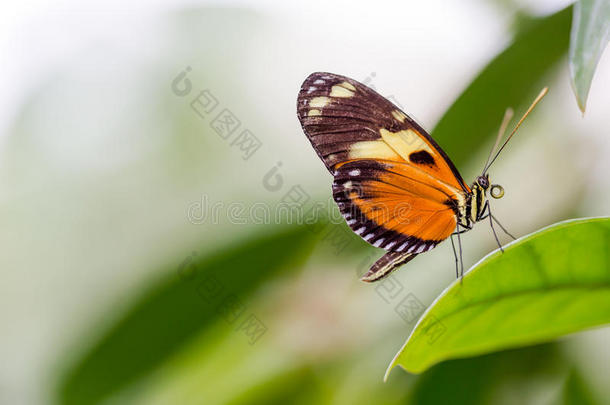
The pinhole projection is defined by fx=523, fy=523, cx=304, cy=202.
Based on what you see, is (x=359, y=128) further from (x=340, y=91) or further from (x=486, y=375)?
(x=486, y=375)

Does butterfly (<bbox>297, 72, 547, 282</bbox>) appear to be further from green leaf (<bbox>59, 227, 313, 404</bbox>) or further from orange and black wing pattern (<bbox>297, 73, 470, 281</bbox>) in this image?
green leaf (<bbox>59, 227, 313, 404</bbox>)

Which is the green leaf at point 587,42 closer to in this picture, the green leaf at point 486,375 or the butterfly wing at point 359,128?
the butterfly wing at point 359,128

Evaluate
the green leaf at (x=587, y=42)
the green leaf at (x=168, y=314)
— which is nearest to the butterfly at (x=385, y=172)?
the green leaf at (x=587, y=42)

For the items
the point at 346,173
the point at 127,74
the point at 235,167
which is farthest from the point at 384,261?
the point at 127,74

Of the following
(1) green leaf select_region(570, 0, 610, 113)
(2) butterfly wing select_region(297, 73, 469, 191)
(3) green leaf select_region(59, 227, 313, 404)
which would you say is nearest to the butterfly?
(2) butterfly wing select_region(297, 73, 469, 191)

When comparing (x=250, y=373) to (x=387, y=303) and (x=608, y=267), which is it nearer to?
(x=387, y=303)
